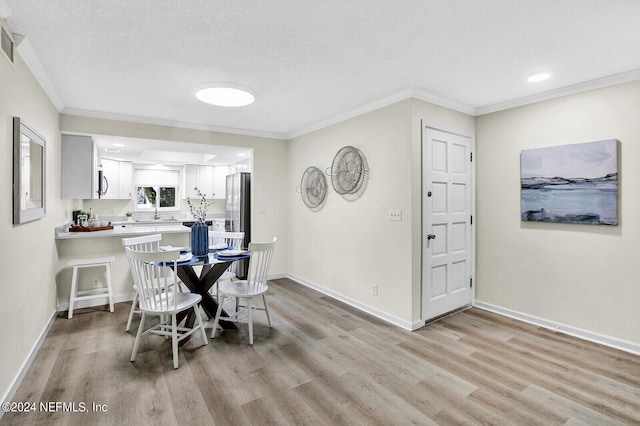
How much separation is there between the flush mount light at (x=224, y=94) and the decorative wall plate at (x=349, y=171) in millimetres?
1388

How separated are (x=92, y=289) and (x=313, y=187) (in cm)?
317

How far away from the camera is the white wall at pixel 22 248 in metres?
2.04

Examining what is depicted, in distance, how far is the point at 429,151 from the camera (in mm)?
3396

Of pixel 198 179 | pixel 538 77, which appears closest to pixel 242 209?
pixel 198 179

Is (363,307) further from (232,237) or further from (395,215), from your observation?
(232,237)

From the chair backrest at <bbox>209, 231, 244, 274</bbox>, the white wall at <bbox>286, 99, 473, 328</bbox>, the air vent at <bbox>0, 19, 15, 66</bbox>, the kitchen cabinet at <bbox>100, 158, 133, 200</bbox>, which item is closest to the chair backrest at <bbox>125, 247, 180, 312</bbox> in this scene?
the chair backrest at <bbox>209, 231, 244, 274</bbox>

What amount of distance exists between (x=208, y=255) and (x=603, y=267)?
377cm

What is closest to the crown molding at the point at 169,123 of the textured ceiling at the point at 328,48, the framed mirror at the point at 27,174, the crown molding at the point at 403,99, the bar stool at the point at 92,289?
the textured ceiling at the point at 328,48

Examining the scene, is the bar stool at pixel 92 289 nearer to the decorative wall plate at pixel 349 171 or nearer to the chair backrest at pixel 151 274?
the chair backrest at pixel 151 274

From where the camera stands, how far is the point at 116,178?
677 cm

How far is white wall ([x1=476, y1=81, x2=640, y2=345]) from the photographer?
2.78m

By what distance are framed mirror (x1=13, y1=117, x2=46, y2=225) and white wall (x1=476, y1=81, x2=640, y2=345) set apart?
4374 mm

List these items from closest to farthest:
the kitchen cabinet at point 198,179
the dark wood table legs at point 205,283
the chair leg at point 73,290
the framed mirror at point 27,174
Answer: the framed mirror at point 27,174, the dark wood table legs at point 205,283, the chair leg at point 73,290, the kitchen cabinet at point 198,179

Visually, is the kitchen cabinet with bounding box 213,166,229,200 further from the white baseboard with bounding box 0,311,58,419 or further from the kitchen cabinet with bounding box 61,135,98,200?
the white baseboard with bounding box 0,311,58,419
